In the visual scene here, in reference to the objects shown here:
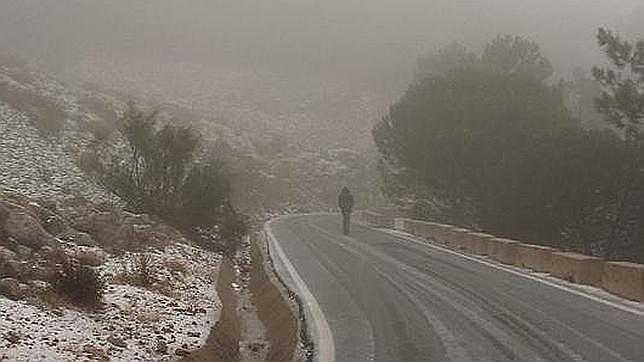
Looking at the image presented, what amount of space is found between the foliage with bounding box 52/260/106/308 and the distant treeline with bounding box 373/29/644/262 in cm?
2460

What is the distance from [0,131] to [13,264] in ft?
109

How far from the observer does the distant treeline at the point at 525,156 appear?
30.9 m

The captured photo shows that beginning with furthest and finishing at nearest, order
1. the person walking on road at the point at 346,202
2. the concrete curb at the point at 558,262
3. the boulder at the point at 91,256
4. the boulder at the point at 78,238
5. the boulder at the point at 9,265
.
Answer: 1. the person walking on road at the point at 346,202
2. the boulder at the point at 78,238
3. the boulder at the point at 91,256
4. the concrete curb at the point at 558,262
5. the boulder at the point at 9,265

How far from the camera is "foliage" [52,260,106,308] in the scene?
1034 cm

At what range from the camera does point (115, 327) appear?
31.8 ft

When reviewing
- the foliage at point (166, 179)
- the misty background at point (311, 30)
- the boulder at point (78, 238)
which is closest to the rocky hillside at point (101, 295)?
the boulder at point (78, 238)

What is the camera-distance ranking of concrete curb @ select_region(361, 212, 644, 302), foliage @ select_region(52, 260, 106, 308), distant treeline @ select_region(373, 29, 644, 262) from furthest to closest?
distant treeline @ select_region(373, 29, 644, 262) < concrete curb @ select_region(361, 212, 644, 302) < foliage @ select_region(52, 260, 106, 308)

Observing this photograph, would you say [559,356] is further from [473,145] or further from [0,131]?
[0,131]

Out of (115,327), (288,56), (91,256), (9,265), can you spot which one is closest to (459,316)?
(115,327)

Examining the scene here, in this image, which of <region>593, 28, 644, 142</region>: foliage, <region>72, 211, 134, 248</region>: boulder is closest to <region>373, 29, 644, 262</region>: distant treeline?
<region>593, 28, 644, 142</region>: foliage

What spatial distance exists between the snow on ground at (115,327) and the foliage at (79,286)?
9.1 inches

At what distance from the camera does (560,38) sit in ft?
474

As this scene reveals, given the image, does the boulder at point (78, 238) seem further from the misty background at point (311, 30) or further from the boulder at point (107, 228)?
the misty background at point (311, 30)

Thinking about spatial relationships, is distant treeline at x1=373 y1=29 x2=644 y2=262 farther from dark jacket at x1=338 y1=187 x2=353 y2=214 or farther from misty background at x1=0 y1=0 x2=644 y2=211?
misty background at x1=0 y1=0 x2=644 y2=211
